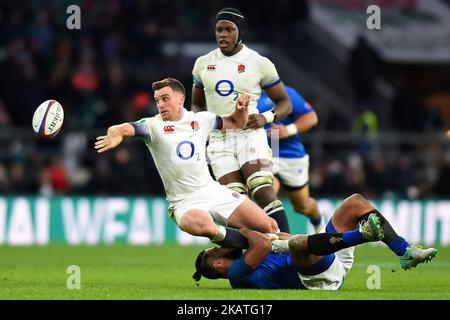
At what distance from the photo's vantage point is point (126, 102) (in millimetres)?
21188

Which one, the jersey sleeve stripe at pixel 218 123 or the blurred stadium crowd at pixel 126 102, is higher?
the jersey sleeve stripe at pixel 218 123

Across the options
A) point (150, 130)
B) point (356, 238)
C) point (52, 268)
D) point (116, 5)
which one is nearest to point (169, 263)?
point (52, 268)

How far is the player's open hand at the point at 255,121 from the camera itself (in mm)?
11586

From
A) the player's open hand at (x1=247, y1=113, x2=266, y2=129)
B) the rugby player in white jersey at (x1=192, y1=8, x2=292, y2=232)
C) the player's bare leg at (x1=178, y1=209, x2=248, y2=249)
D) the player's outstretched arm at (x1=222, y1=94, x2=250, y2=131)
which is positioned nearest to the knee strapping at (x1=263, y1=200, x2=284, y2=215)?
the rugby player in white jersey at (x1=192, y1=8, x2=292, y2=232)

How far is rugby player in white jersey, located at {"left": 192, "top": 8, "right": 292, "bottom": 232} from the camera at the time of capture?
11.9 meters

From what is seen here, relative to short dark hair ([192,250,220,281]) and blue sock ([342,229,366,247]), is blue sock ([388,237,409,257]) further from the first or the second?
short dark hair ([192,250,220,281])

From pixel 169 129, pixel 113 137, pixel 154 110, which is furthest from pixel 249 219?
pixel 154 110

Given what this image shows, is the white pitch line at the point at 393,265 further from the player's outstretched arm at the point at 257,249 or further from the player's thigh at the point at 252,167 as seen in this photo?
the player's outstretched arm at the point at 257,249

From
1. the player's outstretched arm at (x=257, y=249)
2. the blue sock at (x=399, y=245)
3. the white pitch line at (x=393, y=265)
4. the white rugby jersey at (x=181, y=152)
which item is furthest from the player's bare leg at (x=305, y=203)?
the blue sock at (x=399, y=245)

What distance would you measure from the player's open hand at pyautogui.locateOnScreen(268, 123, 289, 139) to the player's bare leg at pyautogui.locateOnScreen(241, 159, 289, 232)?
1606 millimetres

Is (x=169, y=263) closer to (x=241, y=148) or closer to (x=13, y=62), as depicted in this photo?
(x=241, y=148)

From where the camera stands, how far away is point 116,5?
23875 millimetres

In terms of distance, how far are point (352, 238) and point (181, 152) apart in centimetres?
210

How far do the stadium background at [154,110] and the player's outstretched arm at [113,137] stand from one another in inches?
374
